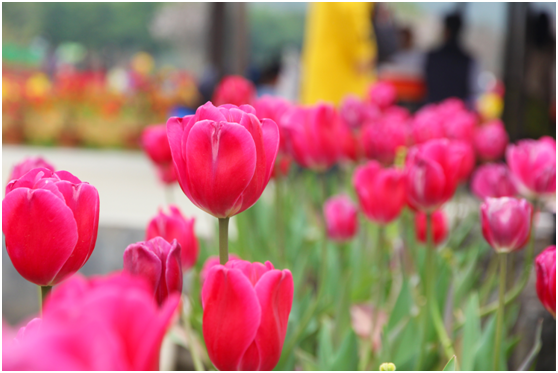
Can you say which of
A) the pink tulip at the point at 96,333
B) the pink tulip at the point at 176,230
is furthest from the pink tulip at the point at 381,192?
the pink tulip at the point at 96,333

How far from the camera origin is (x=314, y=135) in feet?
2.56

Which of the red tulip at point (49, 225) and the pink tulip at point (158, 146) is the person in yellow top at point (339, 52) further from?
the red tulip at point (49, 225)

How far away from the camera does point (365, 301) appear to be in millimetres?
1008

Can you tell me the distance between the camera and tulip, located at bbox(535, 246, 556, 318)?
40cm

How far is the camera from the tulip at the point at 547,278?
0.40 metres

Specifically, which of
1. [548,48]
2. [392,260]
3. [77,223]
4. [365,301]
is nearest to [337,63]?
[548,48]

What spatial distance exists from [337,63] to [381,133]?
158 centimetres

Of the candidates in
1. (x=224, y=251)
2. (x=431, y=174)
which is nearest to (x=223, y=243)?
(x=224, y=251)

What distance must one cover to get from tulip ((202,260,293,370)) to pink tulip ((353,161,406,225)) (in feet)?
1.39

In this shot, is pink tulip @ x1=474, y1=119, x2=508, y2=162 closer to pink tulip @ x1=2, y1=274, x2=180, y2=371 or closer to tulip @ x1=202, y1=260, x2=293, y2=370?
tulip @ x1=202, y1=260, x2=293, y2=370

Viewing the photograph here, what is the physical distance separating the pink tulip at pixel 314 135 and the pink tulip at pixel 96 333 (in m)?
0.62

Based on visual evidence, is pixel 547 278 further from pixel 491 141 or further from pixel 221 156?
pixel 491 141

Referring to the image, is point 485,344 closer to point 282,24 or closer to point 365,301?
point 365,301

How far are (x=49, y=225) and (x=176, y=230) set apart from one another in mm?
213
